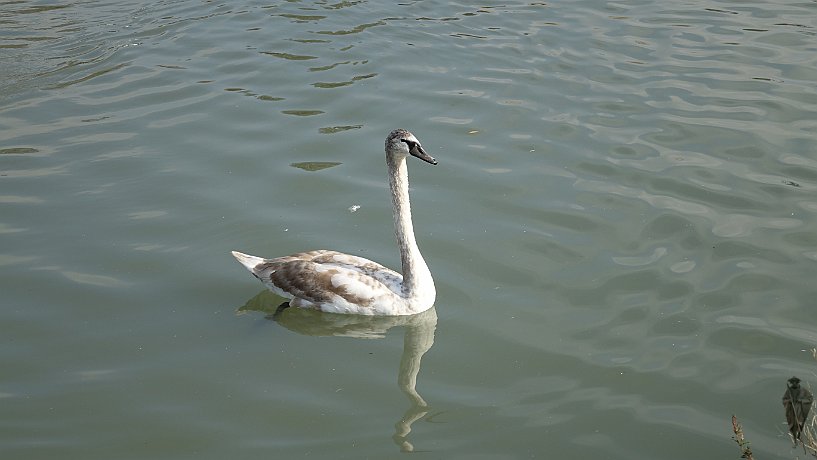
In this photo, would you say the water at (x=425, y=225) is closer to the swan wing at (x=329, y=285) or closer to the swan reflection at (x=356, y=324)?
the swan reflection at (x=356, y=324)

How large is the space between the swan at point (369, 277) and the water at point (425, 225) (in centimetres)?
18

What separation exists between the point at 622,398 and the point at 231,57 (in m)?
8.97

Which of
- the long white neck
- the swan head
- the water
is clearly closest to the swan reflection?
the water

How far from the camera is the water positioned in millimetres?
7188

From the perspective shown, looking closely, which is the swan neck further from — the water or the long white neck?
the water

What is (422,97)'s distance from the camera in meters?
12.7

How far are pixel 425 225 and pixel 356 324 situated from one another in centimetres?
166

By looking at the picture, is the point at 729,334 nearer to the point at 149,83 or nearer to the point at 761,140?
the point at 761,140

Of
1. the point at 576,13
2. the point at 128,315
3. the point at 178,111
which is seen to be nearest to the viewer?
the point at 128,315

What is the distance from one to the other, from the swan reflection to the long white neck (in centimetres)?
27

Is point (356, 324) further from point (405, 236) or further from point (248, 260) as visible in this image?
point (248, 260)

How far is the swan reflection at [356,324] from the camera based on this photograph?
816 cm

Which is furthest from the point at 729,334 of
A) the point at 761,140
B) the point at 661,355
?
the point at 761,140

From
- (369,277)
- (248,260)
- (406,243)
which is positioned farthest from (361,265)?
(248,260)
